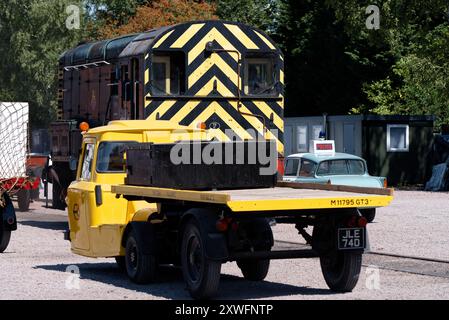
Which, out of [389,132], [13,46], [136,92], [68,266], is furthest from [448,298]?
[13,46]

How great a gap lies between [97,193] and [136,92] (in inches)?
263

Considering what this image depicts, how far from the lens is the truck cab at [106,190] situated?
48.1ft

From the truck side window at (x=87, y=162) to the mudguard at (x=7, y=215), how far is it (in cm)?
304

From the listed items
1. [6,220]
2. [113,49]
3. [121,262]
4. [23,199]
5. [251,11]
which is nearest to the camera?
[121,262]

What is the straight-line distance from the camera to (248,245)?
12883 mm

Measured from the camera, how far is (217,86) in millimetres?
21406

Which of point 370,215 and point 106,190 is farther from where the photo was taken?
point 370,215

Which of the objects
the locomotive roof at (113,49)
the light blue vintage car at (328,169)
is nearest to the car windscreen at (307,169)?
the light blue vintage car at (328,169)

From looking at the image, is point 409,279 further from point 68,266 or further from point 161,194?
point 68,266

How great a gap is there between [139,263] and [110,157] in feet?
6.77

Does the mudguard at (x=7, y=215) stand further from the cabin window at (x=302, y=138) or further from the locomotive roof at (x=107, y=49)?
the cabin window at (x=302, y=138)

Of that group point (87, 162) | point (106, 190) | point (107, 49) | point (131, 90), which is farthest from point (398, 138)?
point (106, 190)

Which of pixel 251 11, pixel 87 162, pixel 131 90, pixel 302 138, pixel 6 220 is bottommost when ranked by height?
pixel 6 220

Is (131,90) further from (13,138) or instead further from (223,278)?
(223,278)
